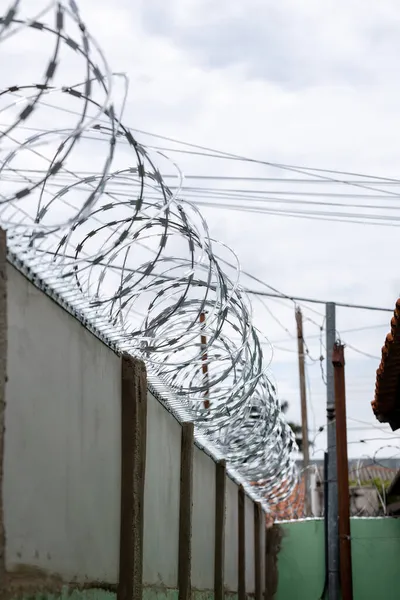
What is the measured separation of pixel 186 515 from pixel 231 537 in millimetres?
4192

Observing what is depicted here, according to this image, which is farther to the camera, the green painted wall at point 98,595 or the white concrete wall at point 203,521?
the white concrete wall at point 203,521

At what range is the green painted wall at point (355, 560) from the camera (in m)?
16.3

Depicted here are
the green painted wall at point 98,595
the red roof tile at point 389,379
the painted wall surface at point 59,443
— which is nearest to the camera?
the painted wall surface at point 59,443

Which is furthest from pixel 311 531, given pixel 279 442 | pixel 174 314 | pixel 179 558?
pixel 174 314

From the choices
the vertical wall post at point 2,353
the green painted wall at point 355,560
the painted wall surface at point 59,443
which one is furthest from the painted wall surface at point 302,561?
the vertical wall post at point 2,353

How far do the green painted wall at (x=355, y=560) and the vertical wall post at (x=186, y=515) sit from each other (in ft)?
24.1

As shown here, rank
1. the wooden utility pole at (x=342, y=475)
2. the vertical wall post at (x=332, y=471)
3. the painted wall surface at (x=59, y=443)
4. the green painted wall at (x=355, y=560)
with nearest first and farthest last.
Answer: the painted wall surface at (x=59, y=443) → the wooden utility pole at (x=342, y=475) → the vertical wall post at (x=332, y=471) → the green painted wall at (x=355, y=560)

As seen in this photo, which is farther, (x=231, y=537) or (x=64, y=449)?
(x=231, y=537)

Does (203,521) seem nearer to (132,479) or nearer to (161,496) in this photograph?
(161,496)

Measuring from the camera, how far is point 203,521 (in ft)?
36.4

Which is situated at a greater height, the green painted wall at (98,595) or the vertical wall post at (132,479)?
the vertical wall post at (132,479)

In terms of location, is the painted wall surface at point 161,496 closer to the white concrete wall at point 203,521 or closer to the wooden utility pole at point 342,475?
the white concrete wall at point 203,521

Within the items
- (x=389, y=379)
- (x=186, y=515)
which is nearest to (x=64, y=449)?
(x=186, y=515)

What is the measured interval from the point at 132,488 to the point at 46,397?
1.98 m
